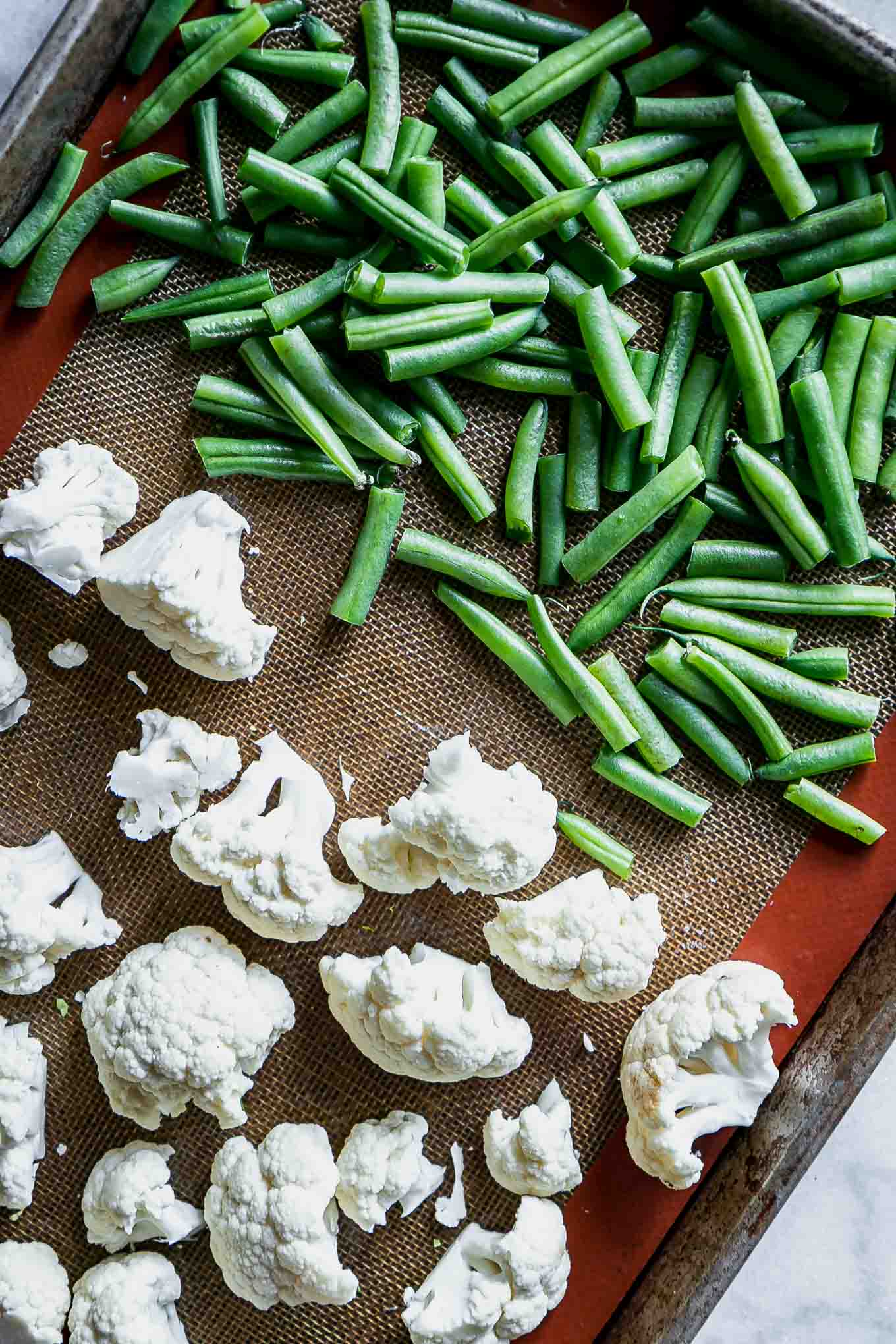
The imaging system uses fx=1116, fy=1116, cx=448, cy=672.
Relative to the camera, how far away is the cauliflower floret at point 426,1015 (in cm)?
252

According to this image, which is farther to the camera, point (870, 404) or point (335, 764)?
point (335, 764)

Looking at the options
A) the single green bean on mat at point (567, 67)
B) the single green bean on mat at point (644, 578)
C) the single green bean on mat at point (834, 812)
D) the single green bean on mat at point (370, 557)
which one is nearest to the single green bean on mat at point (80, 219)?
the single green bean on mat at point (567, 67)

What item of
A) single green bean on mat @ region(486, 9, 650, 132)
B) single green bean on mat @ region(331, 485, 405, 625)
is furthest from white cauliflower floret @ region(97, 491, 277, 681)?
single green bean on mat @ region(486, 9, 650, 132)

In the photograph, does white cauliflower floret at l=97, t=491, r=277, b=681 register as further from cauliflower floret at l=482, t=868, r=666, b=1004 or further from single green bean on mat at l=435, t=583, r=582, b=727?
cauliflower floret at l=482, t=868, r=666, b=1004

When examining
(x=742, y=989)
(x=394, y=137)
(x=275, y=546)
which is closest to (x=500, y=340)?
(x=394, y=137)

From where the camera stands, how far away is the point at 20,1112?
8.68ft

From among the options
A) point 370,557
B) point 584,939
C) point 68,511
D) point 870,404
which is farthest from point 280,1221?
point 870,404

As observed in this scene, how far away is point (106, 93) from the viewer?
254 centimetres

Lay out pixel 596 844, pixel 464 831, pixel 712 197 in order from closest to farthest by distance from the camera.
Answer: pixel 464 831, pixel 712 197, pixel 596 844

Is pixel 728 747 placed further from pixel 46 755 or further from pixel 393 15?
pixel 393 15

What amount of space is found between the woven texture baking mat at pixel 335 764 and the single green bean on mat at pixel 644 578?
0.17 ft

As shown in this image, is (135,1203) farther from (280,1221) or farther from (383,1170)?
(383,1170)

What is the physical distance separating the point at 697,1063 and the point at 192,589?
1.59m

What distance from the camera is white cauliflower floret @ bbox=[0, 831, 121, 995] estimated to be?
8.41 feet
